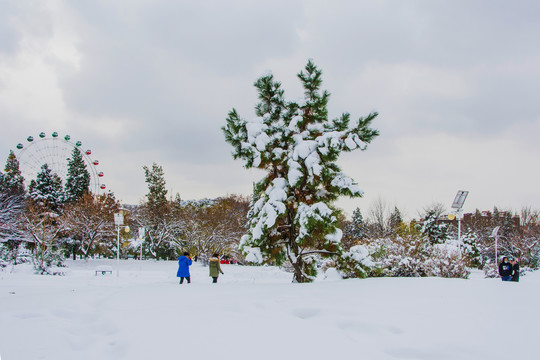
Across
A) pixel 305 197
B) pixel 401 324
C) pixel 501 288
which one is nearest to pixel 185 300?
pixel 401 324

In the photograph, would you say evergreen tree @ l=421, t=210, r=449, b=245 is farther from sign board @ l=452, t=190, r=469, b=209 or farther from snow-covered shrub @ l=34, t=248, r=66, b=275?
snow-covered shrub @ l=34, t=248, r=66, b=275

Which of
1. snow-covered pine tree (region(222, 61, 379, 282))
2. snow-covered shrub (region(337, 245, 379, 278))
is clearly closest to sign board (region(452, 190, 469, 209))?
snow-covered shrub (region(337, 245, 379, 278))

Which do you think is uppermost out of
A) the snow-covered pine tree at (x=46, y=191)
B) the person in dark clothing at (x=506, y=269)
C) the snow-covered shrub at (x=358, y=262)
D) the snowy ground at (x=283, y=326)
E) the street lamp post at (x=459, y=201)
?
the snow-covered pine tree at (x=46, y=191)

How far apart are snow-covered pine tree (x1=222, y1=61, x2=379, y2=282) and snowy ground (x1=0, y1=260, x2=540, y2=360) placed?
3946mm

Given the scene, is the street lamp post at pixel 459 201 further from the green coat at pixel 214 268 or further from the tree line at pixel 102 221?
the tree line at pixel 102 221

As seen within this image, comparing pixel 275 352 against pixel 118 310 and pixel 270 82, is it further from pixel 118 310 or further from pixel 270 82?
pixel 270 82

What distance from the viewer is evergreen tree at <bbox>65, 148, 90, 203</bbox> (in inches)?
2213

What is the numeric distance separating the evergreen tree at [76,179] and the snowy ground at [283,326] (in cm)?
5240

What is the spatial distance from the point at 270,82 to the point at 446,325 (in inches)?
367

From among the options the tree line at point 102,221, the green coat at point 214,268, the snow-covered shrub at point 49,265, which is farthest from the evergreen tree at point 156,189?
the green coat at point 214,268

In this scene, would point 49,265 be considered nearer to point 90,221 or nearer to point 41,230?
point 41,230

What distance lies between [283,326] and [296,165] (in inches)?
267

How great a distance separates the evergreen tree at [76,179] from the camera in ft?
184

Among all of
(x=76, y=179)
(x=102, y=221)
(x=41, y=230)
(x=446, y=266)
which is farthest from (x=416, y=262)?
(x=76, y=179)
